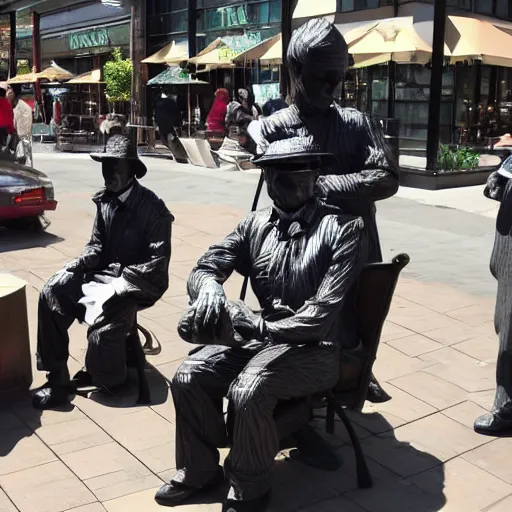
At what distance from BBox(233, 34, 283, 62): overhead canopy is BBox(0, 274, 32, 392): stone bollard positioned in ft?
40.6

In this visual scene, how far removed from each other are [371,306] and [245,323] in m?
0.62

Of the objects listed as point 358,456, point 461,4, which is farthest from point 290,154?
point 461,4

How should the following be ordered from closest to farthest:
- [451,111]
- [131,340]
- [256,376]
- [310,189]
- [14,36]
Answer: [256,376]
[310,189]
[131,340]
[451,111]
[14,36]

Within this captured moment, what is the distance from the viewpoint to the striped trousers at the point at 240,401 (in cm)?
285

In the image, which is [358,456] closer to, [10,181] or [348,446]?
[348,446]

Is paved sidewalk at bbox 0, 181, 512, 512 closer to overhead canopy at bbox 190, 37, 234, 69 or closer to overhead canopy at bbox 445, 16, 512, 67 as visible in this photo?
overhead canopy at bbox 445, 16, 512, 67

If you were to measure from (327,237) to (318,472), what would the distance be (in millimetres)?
1121

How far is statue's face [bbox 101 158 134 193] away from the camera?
165 inches

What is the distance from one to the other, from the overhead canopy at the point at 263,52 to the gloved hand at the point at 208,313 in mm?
13484

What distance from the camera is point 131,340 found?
14.3 feet

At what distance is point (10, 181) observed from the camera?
28.3 feet

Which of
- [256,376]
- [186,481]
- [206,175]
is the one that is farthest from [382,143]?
[206,175]

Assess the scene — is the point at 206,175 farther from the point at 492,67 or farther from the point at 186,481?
the point at 186,481

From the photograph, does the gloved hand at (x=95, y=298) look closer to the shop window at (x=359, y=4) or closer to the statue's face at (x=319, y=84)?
the statue's face at (x=319, y=84)
